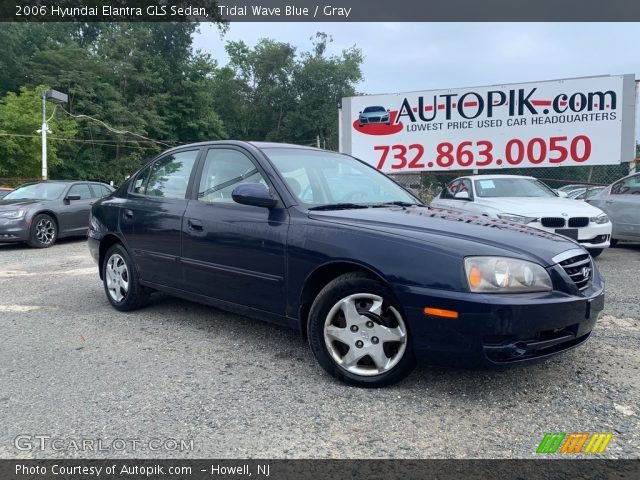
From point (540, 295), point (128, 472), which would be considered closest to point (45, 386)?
point (128, 472)

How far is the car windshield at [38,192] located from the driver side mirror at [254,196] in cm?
877

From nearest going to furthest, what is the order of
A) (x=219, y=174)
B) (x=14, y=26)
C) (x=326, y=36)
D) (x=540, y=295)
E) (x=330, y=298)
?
(x=540, y=295) → (x=330, y=298) → (x=219, y=174) → (x=14, y=26) → (x=326, y=36)

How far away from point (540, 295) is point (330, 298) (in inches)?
46.8

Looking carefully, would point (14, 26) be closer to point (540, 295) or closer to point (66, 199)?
point (66, 199)

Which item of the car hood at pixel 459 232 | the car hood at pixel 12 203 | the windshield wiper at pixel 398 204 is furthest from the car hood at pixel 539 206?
the car hood at pixel 12 203

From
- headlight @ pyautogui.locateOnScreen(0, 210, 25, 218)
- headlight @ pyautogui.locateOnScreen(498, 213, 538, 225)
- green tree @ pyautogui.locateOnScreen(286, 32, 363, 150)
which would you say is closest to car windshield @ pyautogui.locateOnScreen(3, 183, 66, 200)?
headlight @ pyautogui.locateOnScreen(0, 210, 25, 218)

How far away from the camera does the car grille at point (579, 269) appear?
2.96 meters

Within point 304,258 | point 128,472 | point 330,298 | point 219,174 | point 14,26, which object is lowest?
point 128,472

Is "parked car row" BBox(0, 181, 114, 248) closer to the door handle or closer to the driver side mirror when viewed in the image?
the door handle

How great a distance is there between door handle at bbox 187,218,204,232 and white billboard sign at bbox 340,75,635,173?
11301 mm

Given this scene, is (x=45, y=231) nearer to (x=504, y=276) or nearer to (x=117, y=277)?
(x=117, y=277)

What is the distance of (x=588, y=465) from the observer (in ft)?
7.51

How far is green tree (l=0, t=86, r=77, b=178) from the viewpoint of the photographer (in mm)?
29250

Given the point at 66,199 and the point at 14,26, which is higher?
the point at 14,26
